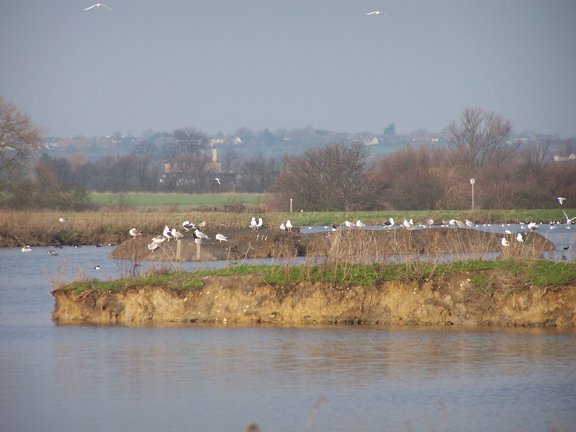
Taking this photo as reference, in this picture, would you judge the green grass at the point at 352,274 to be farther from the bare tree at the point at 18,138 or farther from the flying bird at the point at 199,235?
the bare tree at the point at 18,138

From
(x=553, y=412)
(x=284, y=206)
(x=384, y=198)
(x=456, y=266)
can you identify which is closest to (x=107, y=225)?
(x=284, y=206)

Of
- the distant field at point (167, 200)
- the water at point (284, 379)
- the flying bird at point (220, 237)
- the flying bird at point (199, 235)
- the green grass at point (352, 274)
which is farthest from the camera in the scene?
the distant field at point (167, 200)

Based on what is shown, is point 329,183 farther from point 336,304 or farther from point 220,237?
point 336,304

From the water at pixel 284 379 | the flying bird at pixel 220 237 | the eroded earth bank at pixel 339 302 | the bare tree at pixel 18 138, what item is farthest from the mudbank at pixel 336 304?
the bare tree at pixel 18 138

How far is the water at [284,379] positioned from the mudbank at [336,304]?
1.71ft

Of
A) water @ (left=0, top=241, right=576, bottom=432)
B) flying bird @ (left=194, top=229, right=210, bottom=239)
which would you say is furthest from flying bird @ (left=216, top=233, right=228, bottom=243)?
water @ (left=0, top=241, right=576, bottom=432)

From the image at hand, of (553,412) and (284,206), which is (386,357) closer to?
(553,412)

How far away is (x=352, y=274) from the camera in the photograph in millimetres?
22547

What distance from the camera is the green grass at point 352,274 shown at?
21844 millimetres

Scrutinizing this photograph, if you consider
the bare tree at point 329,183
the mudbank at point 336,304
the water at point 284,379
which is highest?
the bare tree at point 329,183

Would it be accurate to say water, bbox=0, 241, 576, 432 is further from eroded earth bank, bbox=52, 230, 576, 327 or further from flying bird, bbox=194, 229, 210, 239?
flying bird, bbox=194, 229, 210, 239

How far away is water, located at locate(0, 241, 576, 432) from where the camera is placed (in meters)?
15.2

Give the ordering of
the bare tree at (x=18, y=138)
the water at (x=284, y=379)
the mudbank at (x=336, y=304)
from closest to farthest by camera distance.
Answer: the water at (x=284, y=379), the mudbank at (x=336, y=304), the bare tree at (x=18, y=138)

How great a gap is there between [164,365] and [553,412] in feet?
21.0
